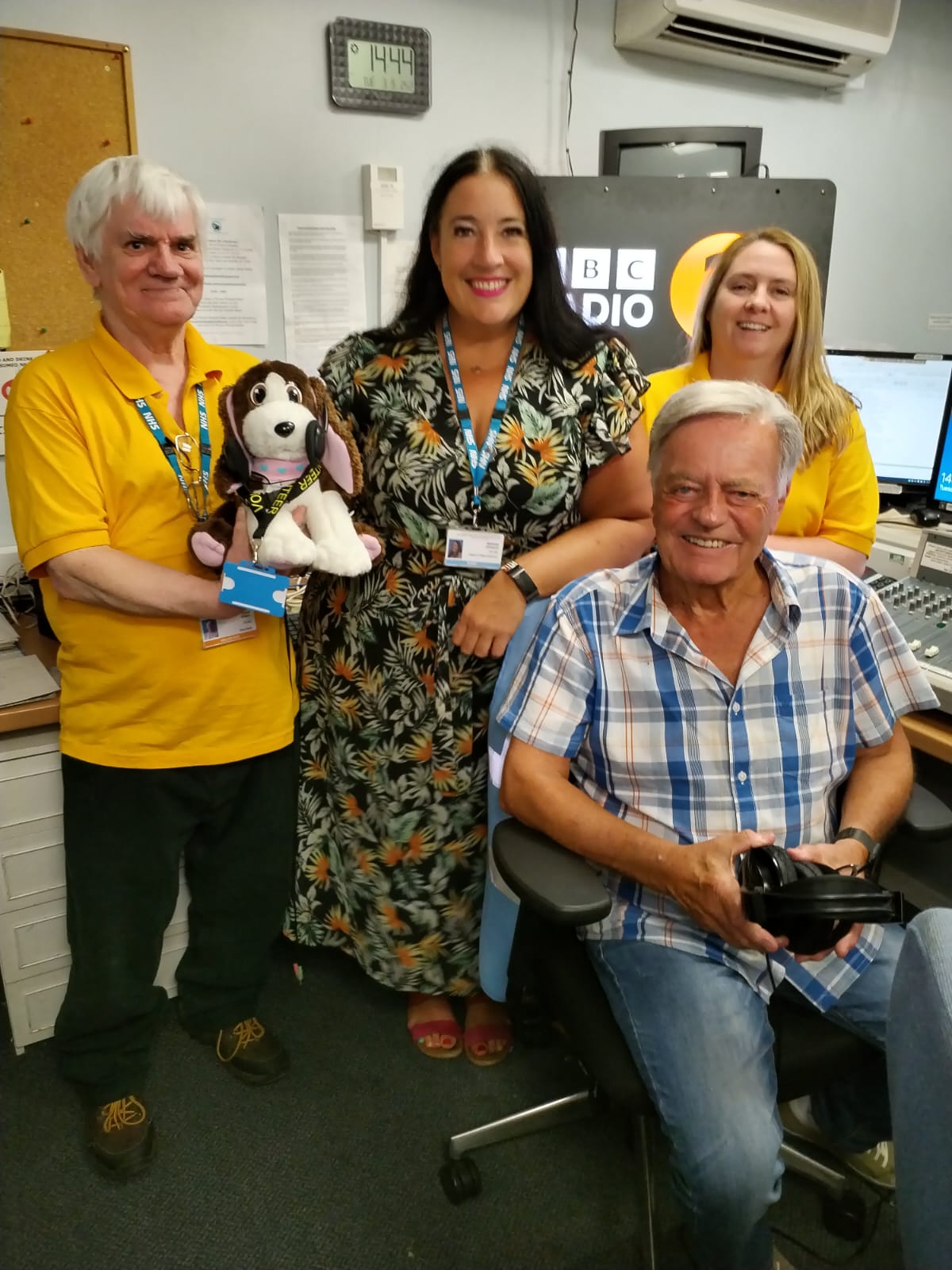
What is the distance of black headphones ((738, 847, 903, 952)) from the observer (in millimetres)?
1028

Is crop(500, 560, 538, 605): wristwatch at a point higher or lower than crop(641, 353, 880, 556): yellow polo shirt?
lower

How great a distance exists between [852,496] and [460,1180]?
1486 mm

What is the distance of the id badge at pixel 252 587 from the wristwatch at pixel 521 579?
0.38 m

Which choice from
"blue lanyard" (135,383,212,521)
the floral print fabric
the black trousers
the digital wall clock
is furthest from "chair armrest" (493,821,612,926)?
the digital wall clock

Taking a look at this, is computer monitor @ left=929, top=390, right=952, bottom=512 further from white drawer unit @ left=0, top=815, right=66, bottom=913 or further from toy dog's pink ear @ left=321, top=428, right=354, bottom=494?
white drawer unit @ left=0, top=815, right=66, bottom=913

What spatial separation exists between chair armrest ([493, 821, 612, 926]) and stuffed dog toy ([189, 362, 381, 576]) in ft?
1.56

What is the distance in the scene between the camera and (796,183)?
2674 mm

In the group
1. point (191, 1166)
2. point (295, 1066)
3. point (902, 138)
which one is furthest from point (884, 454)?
point (191, 1166)

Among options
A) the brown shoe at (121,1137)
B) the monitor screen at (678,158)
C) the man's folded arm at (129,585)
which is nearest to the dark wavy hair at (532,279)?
the man's folded arm at (129,585)

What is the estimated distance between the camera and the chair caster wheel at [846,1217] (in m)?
1.42

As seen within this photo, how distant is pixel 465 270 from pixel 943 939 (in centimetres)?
121

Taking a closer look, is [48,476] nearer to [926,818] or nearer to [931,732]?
[926,818]

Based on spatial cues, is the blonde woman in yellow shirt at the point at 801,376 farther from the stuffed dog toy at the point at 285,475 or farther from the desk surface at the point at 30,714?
the desk surface at the point at 30,714

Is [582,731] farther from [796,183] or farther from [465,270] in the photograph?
[796,183]
